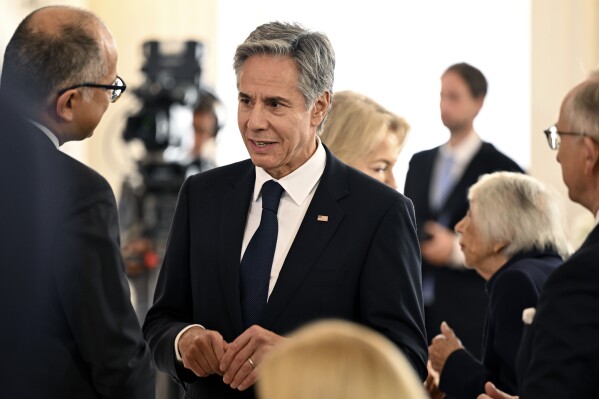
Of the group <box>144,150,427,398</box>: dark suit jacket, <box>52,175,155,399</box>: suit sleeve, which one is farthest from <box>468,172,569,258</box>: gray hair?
<box>52,175,155,399</box>: suit sleeve

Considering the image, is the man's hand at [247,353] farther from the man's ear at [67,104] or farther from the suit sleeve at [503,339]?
the suit sleeve at [503,339]

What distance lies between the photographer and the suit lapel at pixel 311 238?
7.48 feet

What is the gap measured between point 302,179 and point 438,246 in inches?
78.4

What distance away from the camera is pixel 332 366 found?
1.08 meters

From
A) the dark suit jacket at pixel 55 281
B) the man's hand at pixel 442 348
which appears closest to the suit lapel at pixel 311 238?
the dark suit jacket at pixel 55 281

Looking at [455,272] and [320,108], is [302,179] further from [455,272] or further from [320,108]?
[455,272]

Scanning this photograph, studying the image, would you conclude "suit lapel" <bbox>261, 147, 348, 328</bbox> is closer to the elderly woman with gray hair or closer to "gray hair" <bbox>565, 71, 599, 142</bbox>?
"gray hair" <bbox>565, 71, 599, 142</bbox>

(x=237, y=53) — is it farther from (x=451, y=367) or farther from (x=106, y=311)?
(x=451, y=367)

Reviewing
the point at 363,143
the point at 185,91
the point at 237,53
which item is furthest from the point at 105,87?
the point at 185,91

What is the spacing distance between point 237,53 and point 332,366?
137 centimetres

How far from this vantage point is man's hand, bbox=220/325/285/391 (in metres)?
2.14

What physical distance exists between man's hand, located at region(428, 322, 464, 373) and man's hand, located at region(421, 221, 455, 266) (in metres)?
1.23

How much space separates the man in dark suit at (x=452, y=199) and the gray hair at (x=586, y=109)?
2.12 meters

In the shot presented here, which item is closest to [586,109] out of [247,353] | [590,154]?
[590,154]
